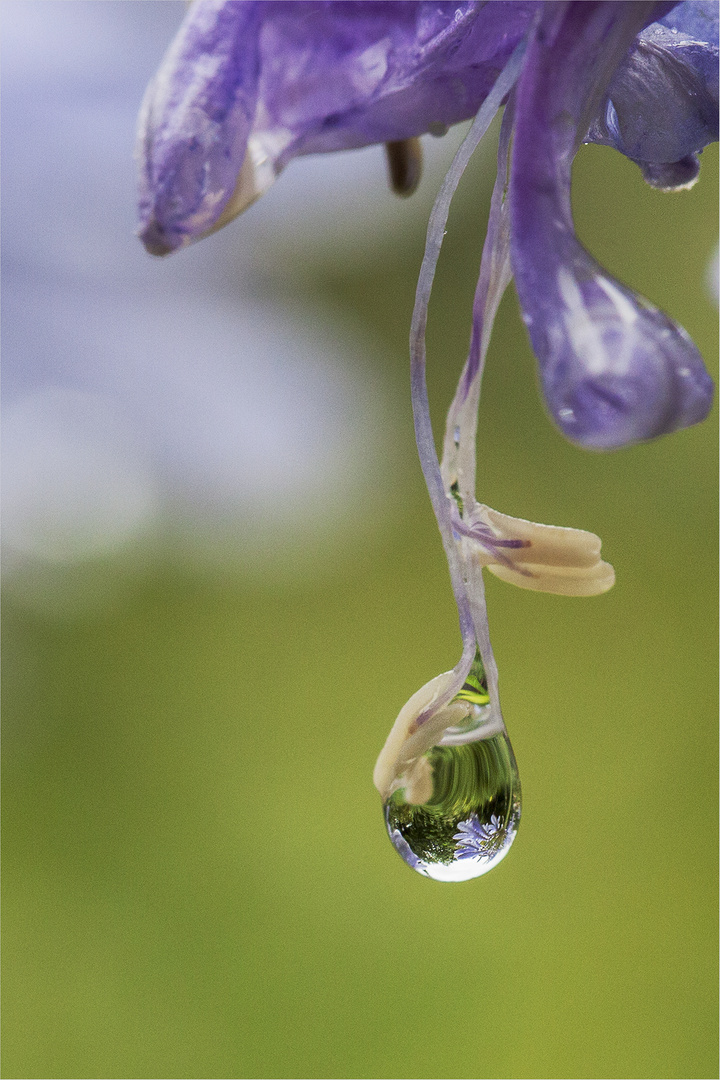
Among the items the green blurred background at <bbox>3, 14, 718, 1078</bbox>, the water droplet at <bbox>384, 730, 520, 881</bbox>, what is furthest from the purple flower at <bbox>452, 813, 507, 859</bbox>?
the green blurred background at <bbox>3, 14, 718, 1078</bbox>

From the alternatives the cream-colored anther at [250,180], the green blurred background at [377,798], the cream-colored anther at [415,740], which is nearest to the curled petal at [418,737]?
the cream-colored anther at [415,740]

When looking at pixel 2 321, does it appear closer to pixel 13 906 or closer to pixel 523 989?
pixel 13 906

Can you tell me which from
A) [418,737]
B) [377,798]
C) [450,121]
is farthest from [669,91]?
[377,798]

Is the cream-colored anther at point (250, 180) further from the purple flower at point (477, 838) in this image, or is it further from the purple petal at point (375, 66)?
the purple flower at point (477, 838)

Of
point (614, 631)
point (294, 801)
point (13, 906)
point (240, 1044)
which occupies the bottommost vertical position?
point (240, 1044)

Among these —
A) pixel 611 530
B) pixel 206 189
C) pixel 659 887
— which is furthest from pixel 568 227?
pixel 659 887

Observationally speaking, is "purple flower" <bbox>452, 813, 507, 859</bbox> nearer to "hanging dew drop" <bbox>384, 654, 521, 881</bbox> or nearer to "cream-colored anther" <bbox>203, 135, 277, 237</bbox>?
"hanging dew drop" <bbox>384, 654, 521, 881</bbox>

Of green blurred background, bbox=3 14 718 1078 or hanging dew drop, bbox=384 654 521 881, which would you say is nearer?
hanging dew drop, bbox=384 654 521 881

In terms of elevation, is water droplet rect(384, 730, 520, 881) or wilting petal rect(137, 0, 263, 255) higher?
wilting petal rect(137, 0, 263, 255)
